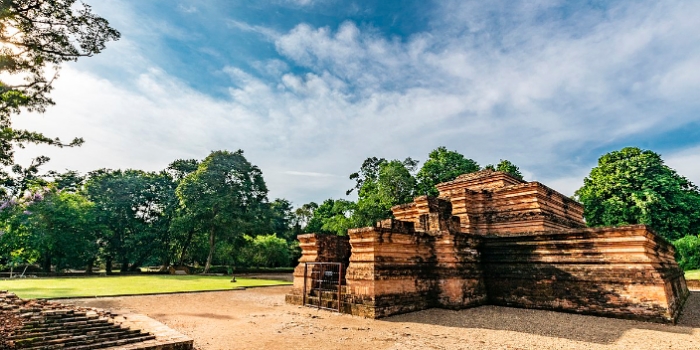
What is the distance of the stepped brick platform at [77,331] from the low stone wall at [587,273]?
29.6 ft

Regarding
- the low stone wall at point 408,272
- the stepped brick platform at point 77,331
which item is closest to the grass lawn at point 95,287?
the stepped brick platform at point 77,331

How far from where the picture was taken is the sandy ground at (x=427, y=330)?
19.2ft

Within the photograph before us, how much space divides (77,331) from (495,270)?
10550mm

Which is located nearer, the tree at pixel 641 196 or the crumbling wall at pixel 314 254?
the crumbling wall at pixel 314 254

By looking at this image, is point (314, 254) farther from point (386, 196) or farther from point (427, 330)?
point (386, 196)

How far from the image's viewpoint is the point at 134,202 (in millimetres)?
33750

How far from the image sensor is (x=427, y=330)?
272 inches

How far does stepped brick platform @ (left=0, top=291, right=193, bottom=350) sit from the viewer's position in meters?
4.93

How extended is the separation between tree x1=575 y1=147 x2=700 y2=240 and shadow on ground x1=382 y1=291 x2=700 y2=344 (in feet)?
65.6

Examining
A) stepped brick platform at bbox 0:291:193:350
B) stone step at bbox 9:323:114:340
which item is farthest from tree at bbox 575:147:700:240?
stone step at bbox 9:323:114:340

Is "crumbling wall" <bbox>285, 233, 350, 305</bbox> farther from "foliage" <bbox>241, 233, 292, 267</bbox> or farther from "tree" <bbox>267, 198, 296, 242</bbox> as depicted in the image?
"tree" <bbox>267, 198, 296, 242</bbox>

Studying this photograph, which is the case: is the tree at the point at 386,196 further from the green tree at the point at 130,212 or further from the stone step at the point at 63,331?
the stone step at the point at 63,331

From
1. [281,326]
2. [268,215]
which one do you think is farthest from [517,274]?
[268,215]

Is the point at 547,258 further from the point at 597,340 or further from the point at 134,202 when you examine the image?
the point at 134,202
